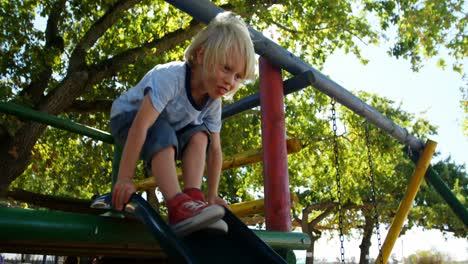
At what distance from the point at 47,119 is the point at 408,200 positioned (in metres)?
3.00

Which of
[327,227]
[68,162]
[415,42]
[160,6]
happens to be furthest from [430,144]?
[327,227]

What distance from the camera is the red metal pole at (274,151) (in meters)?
2.38

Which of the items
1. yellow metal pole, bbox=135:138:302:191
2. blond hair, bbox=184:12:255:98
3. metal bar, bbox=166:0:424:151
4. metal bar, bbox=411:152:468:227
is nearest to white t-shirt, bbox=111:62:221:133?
blond hair, bbox=184:12:255:98

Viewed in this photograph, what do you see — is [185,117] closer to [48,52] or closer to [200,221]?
[200,221]

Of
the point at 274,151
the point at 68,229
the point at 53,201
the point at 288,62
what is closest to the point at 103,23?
the point at 53,201

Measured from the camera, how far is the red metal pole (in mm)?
2385

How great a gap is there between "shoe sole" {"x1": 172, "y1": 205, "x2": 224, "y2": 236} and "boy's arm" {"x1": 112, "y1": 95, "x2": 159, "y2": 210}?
0.20m

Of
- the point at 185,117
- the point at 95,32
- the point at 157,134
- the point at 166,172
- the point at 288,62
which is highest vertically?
the point at 95,32

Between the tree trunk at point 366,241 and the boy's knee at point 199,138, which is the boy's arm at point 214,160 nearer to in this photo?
the boy's knee at point 199,138

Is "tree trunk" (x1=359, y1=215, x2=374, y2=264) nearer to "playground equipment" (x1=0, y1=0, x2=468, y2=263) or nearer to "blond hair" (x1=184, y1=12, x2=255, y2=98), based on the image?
"playground equipment" (x1=0, y1=0, x2=468, y2=263)

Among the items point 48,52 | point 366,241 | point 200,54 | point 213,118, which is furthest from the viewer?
point 366,241

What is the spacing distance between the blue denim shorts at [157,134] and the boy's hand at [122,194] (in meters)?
0.17

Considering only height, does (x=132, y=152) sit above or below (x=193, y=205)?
above

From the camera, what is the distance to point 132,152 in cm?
137
